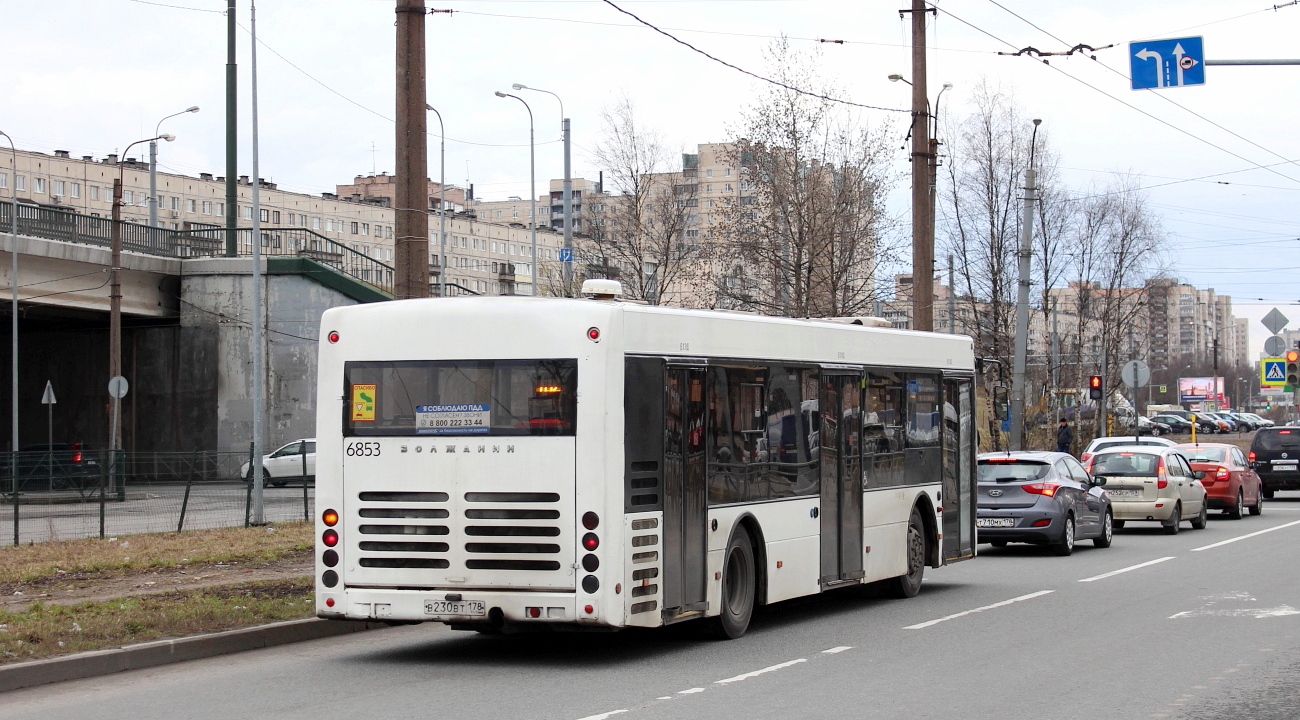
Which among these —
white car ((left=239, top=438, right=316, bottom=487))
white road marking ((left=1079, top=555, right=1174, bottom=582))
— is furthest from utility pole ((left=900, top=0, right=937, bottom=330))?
white car ((left=239, top=438, right=316, bottom=487))

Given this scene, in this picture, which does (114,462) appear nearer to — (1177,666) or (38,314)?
(1177,666)

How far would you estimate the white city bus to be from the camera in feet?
34.2

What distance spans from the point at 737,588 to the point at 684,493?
1301mm

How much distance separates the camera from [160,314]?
45.8 metres

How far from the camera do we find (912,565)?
15398 mm

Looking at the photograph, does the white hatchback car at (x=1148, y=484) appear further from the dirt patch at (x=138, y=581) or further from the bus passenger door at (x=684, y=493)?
the bus passenger door at (x=684, y=493)

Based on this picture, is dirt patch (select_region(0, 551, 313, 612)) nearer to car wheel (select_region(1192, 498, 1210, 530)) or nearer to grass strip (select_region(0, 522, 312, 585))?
grass strip (select_region(0, 522, 312, 585))

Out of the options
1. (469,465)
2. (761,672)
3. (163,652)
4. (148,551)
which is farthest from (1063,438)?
(163,652)

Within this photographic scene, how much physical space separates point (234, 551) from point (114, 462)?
21.6ft

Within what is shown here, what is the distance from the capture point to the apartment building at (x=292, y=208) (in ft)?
341

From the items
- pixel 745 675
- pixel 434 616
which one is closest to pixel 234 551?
pixel 434 616

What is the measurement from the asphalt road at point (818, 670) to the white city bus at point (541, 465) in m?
0.51

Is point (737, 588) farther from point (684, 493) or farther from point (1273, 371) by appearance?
point (1273, 371)

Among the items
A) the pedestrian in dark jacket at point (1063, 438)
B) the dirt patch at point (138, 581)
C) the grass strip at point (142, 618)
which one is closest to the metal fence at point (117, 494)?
the dirt patch at point (138, 581)
